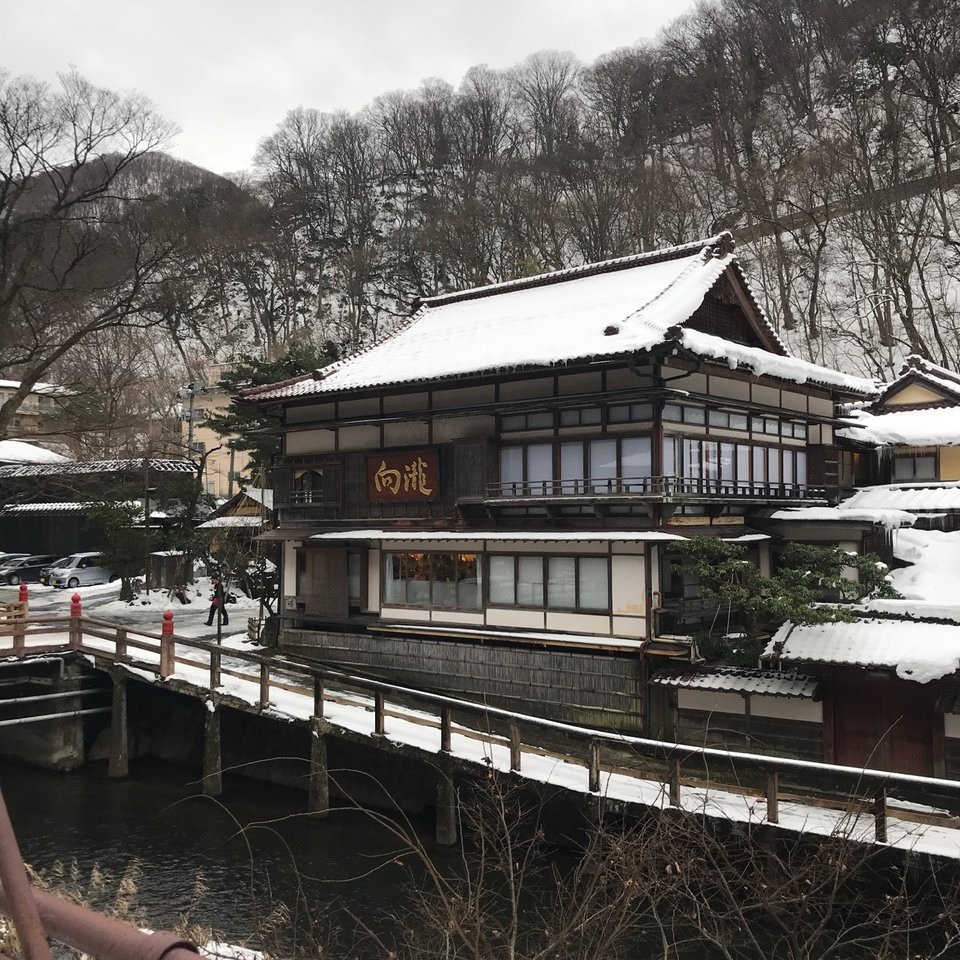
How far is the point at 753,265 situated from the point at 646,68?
24.4 metres

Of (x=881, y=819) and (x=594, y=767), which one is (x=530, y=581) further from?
(x=881, y=819)

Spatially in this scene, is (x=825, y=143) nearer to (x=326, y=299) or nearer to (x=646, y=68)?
(x=646, y=68)

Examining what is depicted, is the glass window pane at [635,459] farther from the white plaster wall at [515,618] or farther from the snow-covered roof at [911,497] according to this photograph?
the snow-covered roof at [911,497]

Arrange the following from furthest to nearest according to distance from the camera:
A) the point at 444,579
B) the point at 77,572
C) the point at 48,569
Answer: the point at 48,569 < the point at 77,572 < the point at 444,579

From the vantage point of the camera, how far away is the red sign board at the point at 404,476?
23.0 m

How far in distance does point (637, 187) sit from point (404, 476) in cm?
3330

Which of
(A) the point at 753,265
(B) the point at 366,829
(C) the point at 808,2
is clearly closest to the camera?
(B) the point at 366,829

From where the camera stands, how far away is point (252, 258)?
216ft

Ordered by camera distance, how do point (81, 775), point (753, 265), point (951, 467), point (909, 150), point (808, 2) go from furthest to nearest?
point (808, 2) < point (753, 265) < point (909, 150) < point (951, 467) < point (81, 775)

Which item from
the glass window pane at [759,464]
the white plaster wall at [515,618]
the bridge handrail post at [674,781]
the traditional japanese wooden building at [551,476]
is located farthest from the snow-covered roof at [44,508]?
the bridge handrail post at [674,781]

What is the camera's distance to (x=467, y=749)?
16422 millimetres

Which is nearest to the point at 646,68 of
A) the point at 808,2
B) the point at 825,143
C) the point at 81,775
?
the point at 808,2

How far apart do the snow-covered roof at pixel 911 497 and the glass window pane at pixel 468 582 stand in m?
10.7

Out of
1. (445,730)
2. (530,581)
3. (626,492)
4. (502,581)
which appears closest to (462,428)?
(502,581)
